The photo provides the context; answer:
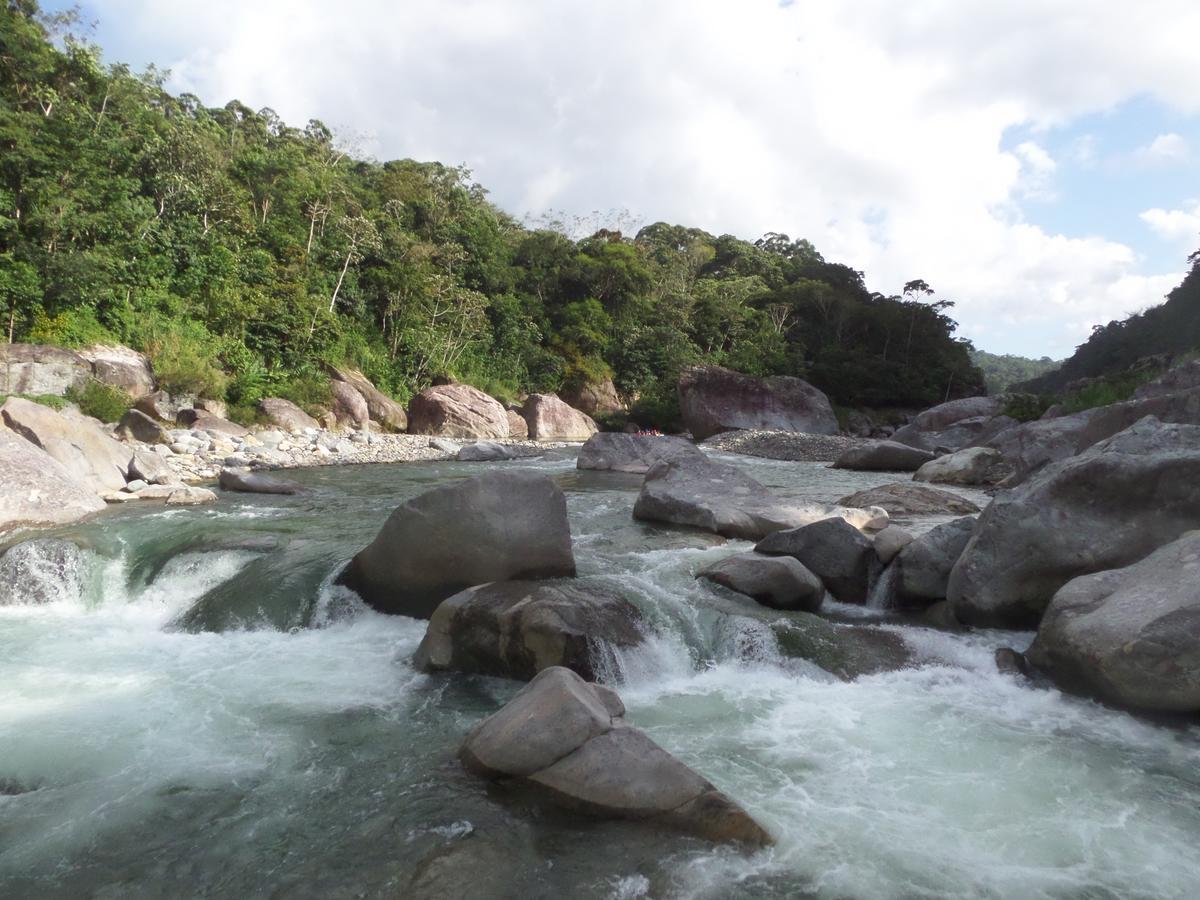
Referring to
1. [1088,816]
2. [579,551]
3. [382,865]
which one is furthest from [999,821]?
Answer: [579,551]

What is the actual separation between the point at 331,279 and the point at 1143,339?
4750cm

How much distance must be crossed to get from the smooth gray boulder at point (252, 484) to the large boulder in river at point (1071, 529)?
40.9ft

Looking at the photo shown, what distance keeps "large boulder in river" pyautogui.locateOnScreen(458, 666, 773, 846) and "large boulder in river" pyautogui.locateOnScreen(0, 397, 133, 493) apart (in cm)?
1185

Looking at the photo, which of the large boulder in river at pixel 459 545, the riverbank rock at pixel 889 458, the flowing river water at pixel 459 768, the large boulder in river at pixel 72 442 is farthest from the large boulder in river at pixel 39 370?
the riverbank rock at pixel 889 458

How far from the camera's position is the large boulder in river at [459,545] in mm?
8289

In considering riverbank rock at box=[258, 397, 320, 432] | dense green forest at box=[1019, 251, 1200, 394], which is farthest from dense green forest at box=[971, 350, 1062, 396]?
riverbank rock at box=[258, 397, 320, 432]

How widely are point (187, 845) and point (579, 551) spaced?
6659mm

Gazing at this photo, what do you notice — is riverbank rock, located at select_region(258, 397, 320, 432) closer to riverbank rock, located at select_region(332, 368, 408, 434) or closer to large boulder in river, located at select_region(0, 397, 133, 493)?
riverbank rock, located at select_region(332, 368, 408, 434)

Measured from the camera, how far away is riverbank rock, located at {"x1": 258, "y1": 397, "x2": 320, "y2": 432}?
24.9 metres

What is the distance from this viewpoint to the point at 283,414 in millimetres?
25109

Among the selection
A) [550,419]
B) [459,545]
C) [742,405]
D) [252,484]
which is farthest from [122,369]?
[742,405]

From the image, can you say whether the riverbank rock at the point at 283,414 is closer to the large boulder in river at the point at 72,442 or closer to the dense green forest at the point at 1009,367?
the large boulder in river at the point at 72,442

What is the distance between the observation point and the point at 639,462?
2128 cm

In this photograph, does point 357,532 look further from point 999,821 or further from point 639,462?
point 639,462
